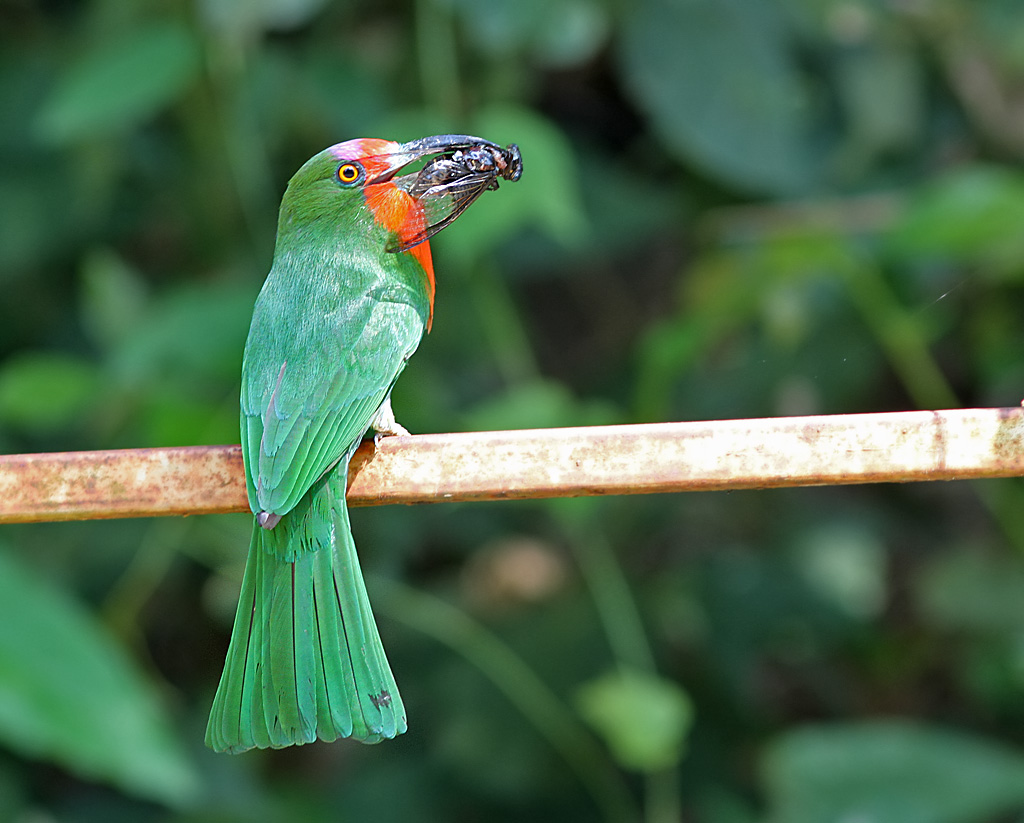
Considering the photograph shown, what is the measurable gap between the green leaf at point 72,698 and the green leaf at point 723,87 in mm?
1508

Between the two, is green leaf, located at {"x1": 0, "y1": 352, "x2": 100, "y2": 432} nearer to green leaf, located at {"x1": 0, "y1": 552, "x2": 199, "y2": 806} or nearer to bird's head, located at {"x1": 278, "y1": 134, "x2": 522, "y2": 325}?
green leaf, located at {"x1": 0, "y1": 552, "x2": 199, "y2": 806}

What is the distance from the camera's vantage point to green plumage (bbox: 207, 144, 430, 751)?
4.23 ft

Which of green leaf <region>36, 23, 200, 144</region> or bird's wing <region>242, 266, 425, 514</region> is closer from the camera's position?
bird's wing <region>242, 266, 425, 514</region>

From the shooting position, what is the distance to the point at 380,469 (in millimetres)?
1293

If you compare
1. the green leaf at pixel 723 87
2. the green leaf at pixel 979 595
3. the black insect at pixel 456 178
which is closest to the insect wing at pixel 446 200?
the black insect at pixel 456 178

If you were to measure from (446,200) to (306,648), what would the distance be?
23.0 inches

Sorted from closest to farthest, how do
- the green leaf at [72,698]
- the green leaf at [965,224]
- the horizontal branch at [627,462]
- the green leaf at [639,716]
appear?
the horizontal branch at [627,462] < the green leaf at [72,698] < the green leaf at [639,716] < the green leaf at [965,224]

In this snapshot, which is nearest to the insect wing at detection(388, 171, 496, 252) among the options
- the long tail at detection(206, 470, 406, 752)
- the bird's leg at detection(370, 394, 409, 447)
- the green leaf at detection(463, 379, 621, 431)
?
the bird's leg at detection(370, 394, 409, 447)

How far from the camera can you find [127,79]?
2.45m

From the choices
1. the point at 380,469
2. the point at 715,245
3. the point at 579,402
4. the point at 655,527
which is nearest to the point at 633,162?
the point at 715,245

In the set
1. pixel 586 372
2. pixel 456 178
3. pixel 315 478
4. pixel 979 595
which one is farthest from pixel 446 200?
pixel 586 372

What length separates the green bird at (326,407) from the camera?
1292 mm

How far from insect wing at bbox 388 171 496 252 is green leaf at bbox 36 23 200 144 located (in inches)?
41.3

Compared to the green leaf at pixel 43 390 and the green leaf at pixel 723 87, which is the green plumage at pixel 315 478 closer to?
the green leaf at pixel 43 390
